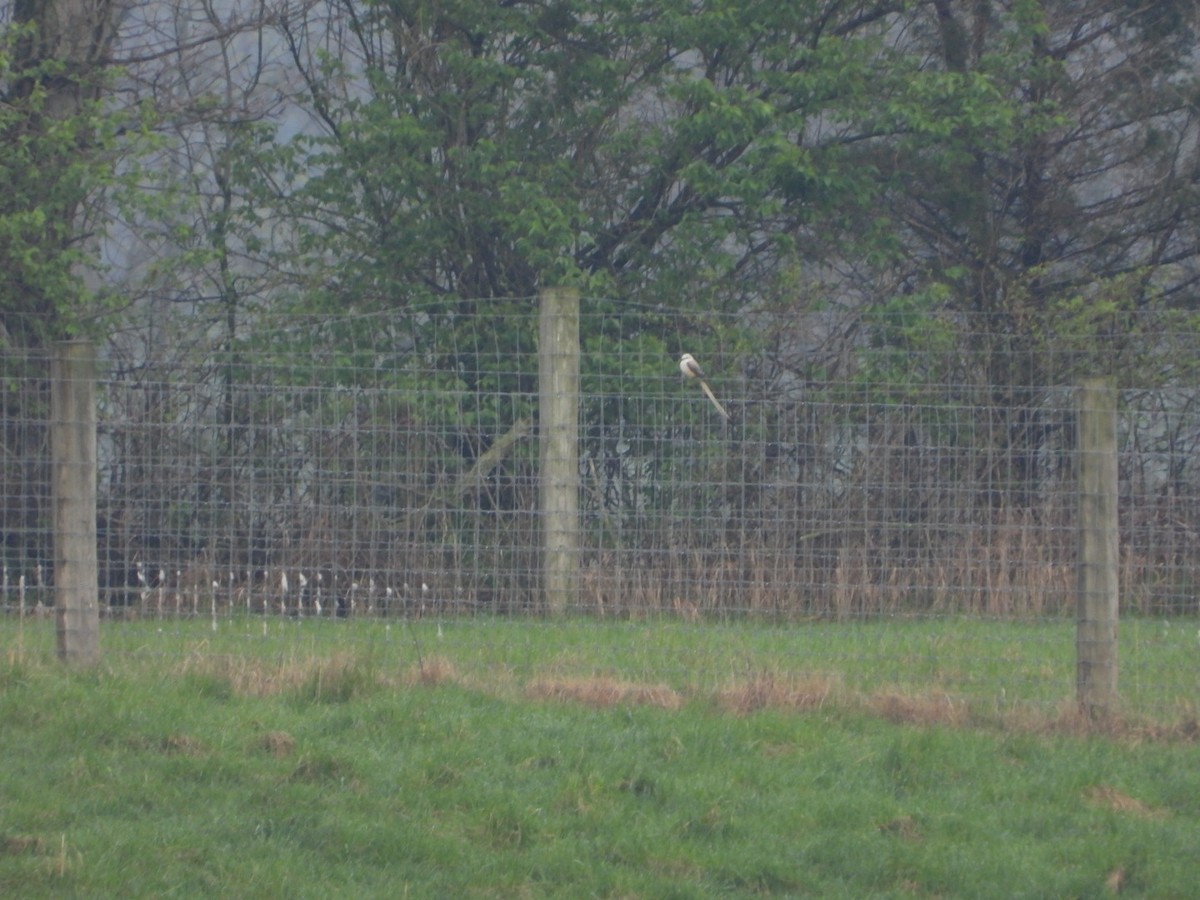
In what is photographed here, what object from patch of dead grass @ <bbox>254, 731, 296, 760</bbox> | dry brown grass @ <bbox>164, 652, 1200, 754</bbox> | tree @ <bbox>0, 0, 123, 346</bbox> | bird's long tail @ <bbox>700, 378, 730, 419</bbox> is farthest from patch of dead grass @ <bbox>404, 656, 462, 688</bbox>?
tree @ <bbox>0, 0, 123, 346</bbox>

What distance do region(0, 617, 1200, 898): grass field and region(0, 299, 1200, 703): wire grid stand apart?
135 millimetres

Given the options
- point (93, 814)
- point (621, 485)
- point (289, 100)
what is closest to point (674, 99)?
point (289, 100)

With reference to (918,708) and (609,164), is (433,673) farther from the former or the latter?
(609,164)

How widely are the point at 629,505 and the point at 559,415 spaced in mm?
690

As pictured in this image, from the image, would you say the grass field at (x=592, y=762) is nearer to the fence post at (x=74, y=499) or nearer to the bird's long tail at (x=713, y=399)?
the fence post at (x=74, y=499)

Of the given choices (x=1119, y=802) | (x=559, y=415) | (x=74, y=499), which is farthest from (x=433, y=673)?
(x=1119, y=802)

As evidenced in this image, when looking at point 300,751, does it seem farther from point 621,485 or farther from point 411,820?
point 621,485

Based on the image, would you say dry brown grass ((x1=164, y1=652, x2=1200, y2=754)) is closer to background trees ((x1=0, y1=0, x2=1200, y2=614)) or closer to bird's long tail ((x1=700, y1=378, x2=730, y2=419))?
bird's long tail ((x1=700, y1=378, x2=730, y2=419))

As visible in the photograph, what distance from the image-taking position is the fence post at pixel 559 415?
768 centimetres

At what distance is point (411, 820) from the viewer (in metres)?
5.48

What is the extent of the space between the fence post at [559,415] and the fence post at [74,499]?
223 centimetres

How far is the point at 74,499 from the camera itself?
23.3ft

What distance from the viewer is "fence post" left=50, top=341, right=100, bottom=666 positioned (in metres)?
7.10

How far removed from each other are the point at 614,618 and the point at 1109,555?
7.96 feet
